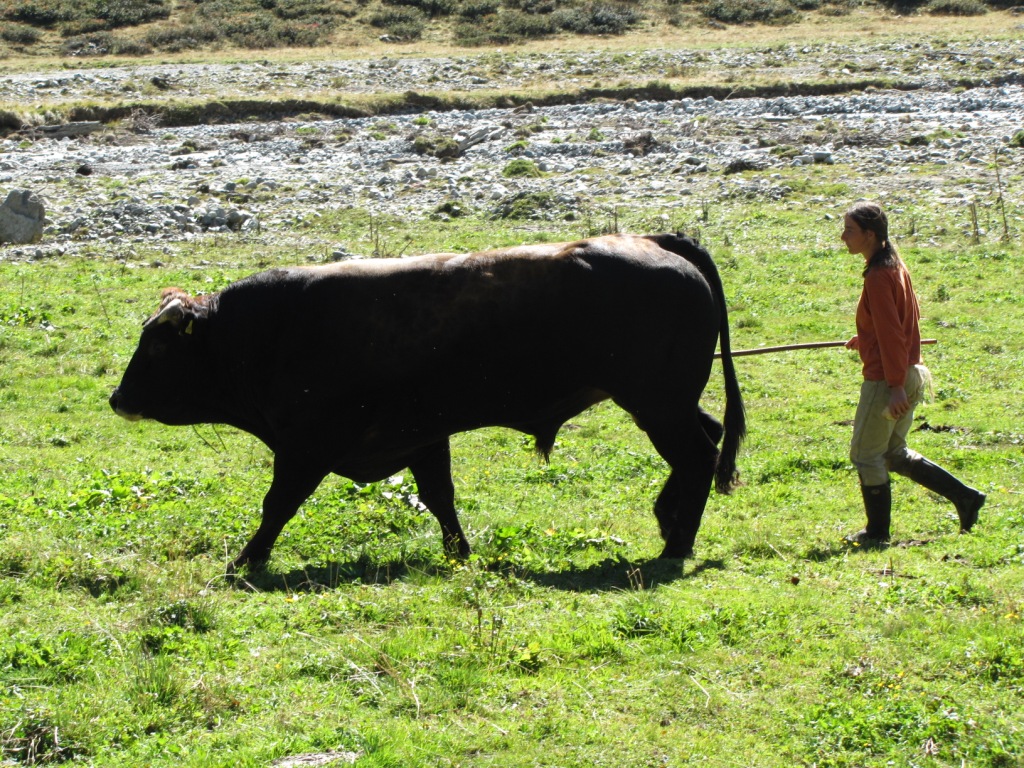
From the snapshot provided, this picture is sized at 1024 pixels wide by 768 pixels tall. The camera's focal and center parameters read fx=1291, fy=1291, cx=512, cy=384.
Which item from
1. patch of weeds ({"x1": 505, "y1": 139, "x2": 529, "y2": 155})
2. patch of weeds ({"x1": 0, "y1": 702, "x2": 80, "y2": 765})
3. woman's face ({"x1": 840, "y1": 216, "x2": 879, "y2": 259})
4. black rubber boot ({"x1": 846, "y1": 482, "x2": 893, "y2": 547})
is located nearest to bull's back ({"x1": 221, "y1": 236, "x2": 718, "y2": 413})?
woman's face ({"x1": 840, "y1": 216, "x2": 879, "y2": 259})

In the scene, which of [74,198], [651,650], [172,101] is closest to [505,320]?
[651,650]

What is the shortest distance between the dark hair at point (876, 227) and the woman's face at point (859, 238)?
0.02 metres

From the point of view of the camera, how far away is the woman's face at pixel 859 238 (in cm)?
914

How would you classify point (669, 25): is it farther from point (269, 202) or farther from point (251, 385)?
point (251, 385)

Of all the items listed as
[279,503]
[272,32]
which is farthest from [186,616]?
[272,32]

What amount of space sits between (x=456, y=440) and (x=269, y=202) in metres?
15.5

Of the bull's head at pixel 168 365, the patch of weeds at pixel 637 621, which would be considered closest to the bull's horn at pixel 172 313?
the bull's head at pixel 168 365

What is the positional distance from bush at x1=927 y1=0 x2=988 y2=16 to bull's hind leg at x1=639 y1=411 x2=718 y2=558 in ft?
189

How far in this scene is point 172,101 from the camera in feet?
147

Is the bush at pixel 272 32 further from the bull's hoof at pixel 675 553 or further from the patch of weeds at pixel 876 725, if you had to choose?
the patch of weeds at pixel 876 725

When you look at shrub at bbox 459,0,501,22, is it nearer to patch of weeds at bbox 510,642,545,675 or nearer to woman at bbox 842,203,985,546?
woman at bbox 842,203,985,546

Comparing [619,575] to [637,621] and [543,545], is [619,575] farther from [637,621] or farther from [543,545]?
[637,621]

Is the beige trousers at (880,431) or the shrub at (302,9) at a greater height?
the shrub at (302,9)

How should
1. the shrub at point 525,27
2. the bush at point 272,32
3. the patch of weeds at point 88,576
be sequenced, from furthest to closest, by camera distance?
the shrub at point 525,27
the bush at point 272,32
the patch of weeds at point 88,576
